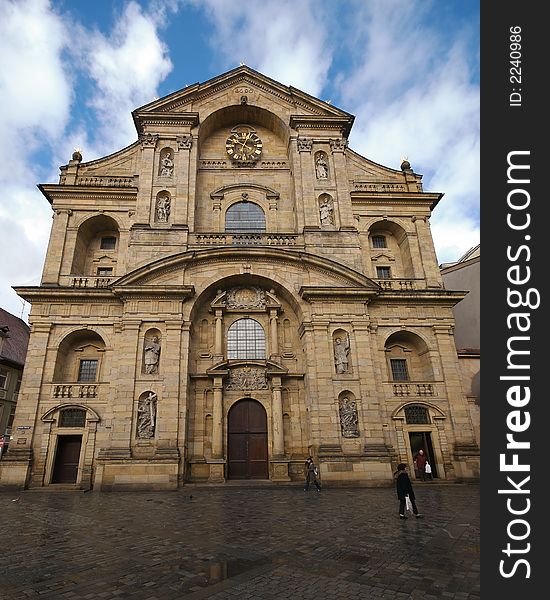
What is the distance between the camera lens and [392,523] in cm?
1011

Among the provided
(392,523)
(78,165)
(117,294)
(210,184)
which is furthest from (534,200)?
(78,165)

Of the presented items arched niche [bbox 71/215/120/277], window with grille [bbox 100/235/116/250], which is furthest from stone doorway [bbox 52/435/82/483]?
window with grille [bbox 100/235/116/250]

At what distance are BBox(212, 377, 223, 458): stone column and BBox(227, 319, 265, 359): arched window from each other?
1860 millimetres

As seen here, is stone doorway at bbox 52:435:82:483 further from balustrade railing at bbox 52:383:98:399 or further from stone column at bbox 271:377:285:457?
stone column at bbox 271:377:285:457

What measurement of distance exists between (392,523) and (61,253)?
20596 millimetres

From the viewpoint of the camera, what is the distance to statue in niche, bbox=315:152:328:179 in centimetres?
2514

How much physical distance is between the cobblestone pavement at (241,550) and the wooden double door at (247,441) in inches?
235

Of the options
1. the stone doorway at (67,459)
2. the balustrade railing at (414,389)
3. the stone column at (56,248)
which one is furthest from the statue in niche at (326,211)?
the stone doorway at (67,459)

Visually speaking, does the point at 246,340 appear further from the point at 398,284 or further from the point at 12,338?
the point at 12,338

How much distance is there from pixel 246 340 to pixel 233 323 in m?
1.18

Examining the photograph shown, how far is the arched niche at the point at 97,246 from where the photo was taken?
23406 millimetres

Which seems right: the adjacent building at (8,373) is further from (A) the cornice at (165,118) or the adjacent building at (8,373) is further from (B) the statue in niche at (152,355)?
(A) the cornice at (165,118)

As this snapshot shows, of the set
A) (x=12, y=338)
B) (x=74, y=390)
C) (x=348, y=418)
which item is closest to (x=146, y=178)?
(x=74, y=390)

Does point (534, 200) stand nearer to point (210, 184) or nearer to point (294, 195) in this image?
point (294, 195)
